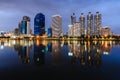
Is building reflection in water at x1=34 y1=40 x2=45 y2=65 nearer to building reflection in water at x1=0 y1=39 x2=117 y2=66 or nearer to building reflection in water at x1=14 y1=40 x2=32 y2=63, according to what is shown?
building reflection in water at x1=0 y1=39 x2=117 y2=66

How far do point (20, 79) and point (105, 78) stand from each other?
24.1 feet

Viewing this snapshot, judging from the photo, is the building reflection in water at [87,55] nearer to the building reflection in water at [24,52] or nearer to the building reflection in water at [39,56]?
the building reflection in water at [39,56]

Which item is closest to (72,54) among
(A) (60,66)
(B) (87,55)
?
(B) (87,55)

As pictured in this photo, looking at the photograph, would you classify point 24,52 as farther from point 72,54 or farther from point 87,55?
point 87,55

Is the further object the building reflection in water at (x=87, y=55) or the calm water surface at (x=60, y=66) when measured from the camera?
the building reflection in water at (x=87, y=55)

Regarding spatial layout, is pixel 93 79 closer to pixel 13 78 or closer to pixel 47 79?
pixel 47 79

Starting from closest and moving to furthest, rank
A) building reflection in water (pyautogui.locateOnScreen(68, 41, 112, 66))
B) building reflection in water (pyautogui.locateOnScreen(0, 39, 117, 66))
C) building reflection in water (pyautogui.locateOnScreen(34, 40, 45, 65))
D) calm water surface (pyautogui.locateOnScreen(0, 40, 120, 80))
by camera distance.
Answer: calm water surface (pyautogui.locateOnScreen(0, 40, 120, 80)), building reflection in water (pyautogui.locateOnScreen(68, 41, 112, 66)), building reflection in water (pyautogui.locateOnScreen(34, 40, 45, 65)), building reflection in water (pyautogui.locateOnScreen(0, 39, 117, 66))

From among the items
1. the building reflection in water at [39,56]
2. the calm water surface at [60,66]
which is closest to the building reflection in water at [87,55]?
the calm water surface at [60,66]

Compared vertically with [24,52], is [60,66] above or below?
below

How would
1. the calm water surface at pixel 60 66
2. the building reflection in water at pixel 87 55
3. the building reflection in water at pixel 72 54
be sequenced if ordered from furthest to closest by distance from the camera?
the building reflection in water at pixel 72 54 → the building reflection in water at pixel 87 55 → the calm water surface at pixel 60 66

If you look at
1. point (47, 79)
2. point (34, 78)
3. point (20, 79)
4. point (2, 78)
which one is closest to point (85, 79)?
point (47, 79)

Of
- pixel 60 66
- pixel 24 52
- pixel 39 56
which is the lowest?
pixel 60 66

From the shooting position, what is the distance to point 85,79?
1822 centimetres

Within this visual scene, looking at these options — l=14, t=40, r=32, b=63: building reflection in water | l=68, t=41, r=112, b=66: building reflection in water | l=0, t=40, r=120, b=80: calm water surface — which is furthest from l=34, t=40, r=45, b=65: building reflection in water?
l=68, t=41, r=112, b=66: building reflection in water
